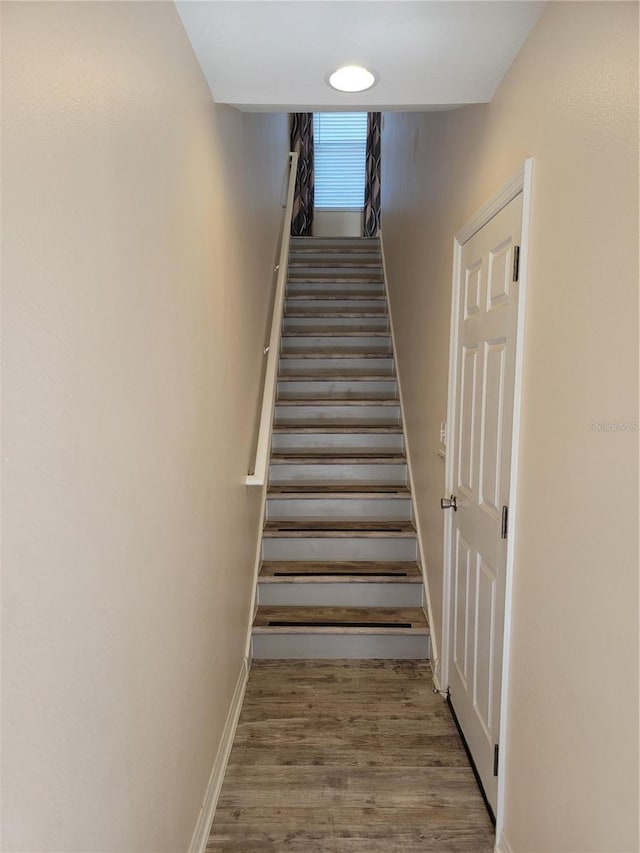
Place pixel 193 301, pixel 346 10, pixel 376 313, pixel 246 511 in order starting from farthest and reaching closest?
pixel 376 313, pixel 246 511, pixel 193 301, pixel 346 10

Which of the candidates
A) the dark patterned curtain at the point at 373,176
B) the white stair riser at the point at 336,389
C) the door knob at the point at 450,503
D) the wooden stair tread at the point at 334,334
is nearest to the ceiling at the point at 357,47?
the door knob at the point at 450,503

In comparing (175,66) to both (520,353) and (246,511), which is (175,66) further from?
(246,511)

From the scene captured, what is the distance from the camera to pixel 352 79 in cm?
160

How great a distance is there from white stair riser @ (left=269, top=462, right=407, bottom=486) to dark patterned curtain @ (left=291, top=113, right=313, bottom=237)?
12.3 feet

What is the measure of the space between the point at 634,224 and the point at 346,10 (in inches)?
33.0

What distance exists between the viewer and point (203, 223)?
63.2 inches

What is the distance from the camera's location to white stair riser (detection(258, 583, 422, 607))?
2.79 m

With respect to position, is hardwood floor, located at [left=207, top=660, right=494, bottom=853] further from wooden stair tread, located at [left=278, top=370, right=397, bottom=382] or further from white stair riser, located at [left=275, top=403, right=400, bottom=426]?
wooden stair tread, located at [left=278, top=370, right=397, bottom=382]

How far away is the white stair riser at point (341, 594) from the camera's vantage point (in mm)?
2787

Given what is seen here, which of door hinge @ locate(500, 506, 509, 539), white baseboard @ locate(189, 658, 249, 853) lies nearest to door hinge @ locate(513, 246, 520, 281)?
door hinge @ locate(500, 506, 509, 539)

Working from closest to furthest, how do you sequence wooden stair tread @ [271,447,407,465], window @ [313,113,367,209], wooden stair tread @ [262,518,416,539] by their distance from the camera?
wooden stair tread @ [262,518,416,539], wooden stair tread @ [271,447,407,465], window @ [313,113,367,209]

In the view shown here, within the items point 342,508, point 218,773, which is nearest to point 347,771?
point 218,773

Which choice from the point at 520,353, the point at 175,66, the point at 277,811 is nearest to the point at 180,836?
the point at 277,811

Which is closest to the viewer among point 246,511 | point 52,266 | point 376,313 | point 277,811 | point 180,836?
point 52,266
